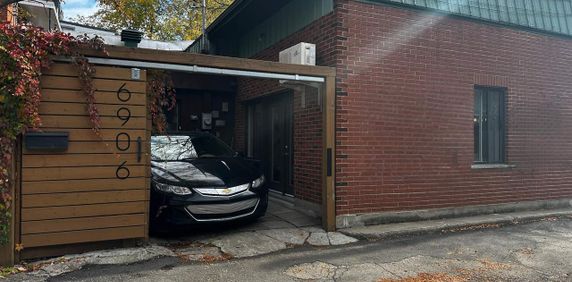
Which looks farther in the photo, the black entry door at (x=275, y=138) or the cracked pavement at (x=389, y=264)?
the black entry door at (x=275, y=138)

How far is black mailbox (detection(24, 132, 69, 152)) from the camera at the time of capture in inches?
182

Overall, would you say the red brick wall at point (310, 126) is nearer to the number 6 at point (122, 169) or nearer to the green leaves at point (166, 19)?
the number 6 at point (122, 169)

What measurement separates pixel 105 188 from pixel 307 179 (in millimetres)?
3442

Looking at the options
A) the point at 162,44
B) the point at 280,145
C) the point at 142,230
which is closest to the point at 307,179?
the point at 280,145

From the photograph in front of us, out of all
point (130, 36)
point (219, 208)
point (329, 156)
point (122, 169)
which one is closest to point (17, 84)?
point (122, 169)

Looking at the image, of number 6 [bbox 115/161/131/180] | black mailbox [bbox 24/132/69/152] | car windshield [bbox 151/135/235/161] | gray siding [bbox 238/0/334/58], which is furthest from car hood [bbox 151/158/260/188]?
gray siding [bbox 238/0/334/58]

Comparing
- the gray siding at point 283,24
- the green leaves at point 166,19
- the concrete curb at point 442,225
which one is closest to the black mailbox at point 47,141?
the concrete curb at point 442,225

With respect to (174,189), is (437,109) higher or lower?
higher

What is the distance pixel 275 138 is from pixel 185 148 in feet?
9.02

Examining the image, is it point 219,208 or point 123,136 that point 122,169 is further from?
point 219,208

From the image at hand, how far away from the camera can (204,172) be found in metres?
6.10

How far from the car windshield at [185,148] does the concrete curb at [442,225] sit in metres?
2.46

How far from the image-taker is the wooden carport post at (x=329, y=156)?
6.26 meters

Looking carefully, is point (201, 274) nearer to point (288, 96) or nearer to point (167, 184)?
point (167, 184)
